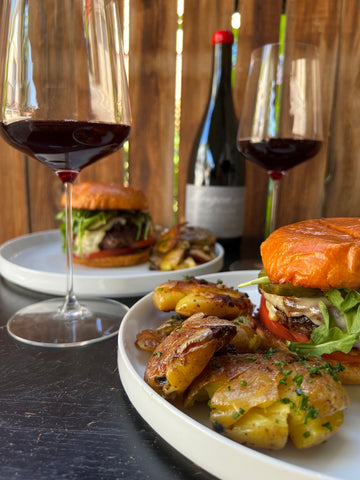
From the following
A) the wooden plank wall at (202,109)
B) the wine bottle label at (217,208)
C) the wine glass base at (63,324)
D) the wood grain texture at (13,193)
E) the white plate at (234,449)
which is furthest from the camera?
the wood grain texture at (13,193)

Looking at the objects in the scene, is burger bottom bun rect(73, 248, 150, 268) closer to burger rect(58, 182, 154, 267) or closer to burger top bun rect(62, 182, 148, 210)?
burger rect(58, 182, 154, 267)

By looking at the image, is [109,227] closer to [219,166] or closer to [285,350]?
[219,166]

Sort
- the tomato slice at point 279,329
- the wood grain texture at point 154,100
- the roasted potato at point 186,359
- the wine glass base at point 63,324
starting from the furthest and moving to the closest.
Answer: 1. the wood grain texture at point 154,100
2. the wine glass base at point 63,324
3. the tomato slice at point 279,329
4. the roasted potato at point 186,359

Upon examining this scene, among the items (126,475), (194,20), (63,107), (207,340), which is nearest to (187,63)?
(194,20)

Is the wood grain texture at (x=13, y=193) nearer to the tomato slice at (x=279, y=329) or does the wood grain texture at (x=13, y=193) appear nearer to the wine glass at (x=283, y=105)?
the wine glass at (x=283, y=105)

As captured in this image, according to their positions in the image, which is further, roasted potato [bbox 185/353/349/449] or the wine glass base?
the wine glass base

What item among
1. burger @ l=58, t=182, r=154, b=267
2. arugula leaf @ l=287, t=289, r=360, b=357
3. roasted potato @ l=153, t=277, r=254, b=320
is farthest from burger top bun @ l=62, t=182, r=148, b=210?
arugula leaf @ l=287, t=289, r=360, b=357

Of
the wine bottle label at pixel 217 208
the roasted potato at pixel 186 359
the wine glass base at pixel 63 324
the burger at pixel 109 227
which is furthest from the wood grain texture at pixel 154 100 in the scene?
the roasted potato at pixel 186 359
